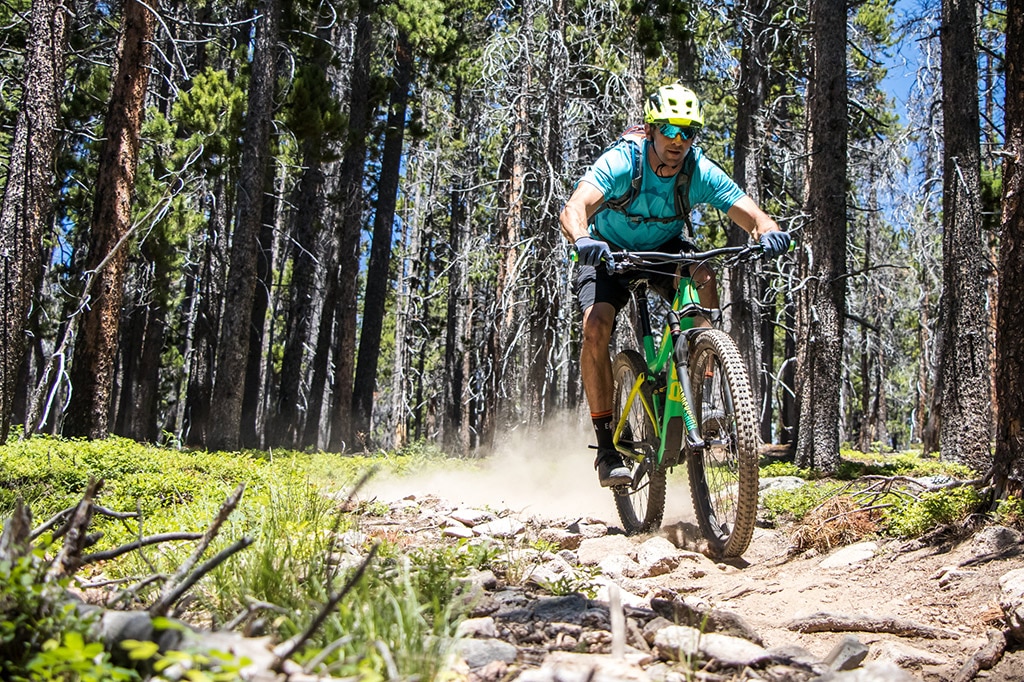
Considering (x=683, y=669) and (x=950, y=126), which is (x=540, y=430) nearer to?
(x=950, y=126)

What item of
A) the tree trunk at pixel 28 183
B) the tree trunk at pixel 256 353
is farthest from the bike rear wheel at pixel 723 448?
the tree trunk at pixel 256 353

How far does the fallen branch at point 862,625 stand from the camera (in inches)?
139

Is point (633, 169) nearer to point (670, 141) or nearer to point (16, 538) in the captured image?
point (670, 141)

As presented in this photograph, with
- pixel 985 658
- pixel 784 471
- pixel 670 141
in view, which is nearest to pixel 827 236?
pixel 784 471

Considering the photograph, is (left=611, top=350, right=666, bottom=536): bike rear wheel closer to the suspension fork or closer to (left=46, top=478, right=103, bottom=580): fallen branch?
the suspension fork

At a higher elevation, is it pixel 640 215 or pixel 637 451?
pixel 640 215

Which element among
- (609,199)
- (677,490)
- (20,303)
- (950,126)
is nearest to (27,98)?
(20,303)

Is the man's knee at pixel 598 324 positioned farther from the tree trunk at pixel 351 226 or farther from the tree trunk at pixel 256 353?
the tree trunk at pixel 256 353

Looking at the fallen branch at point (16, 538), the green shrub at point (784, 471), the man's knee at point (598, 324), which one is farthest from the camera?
the green shrub at point (784, 471)

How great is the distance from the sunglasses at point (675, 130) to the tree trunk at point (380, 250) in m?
15.1

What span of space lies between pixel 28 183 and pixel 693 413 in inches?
311

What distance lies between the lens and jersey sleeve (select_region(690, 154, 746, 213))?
17.7 ft

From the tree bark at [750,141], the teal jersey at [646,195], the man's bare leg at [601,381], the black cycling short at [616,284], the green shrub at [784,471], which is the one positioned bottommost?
the green shrub at [784,471]

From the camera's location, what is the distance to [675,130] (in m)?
5.05
